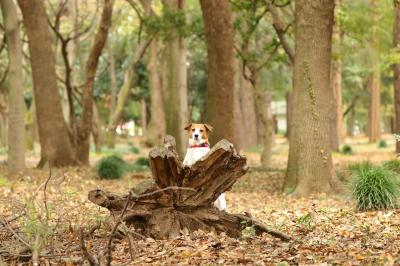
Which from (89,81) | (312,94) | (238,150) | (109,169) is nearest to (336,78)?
(89,81)

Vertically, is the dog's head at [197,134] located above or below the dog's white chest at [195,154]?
above

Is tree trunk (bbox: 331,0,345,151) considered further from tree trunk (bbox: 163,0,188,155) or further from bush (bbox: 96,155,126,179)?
bush (bbox: 96,155,126,179)

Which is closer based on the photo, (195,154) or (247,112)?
(195,154)

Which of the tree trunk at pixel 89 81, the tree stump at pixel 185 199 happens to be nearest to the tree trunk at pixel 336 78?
the tree trunk at pixel 89 81

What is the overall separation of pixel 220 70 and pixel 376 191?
660cm

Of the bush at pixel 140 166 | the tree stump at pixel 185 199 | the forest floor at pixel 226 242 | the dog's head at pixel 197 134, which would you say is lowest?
the forest floor at pixel 226 242

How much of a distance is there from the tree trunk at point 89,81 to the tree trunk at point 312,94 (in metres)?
8.48

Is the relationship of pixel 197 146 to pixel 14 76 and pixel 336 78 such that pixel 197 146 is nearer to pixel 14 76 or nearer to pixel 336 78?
pixel 14 76

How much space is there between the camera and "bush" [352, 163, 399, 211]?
9758 mm

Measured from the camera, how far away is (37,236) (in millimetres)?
5863

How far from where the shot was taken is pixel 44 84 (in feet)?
60.8

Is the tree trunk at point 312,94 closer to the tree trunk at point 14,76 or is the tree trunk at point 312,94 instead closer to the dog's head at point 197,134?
the dog's head at point 197,134

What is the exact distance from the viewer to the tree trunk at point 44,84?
1827 cm

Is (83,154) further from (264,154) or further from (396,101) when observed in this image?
(396,101)
